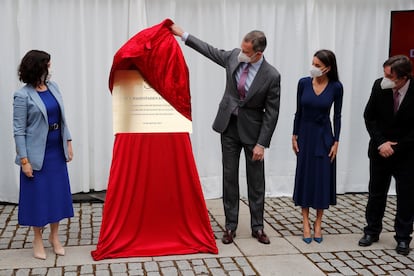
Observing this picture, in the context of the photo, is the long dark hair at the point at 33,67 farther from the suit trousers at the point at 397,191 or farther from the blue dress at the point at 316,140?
the suit trousers at the point at 397,191

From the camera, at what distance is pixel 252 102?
4641 millimetres

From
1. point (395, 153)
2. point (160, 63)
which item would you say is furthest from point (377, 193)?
point (160, 63)

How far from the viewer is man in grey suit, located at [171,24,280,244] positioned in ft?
15.1

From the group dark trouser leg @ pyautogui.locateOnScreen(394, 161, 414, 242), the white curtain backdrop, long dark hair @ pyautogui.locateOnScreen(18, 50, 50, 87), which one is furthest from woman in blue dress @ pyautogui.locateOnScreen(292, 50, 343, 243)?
long dark hair @ pyautogui.locateOnScreen(18, 50, 50, 87)

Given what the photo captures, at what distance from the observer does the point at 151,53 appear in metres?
4.26

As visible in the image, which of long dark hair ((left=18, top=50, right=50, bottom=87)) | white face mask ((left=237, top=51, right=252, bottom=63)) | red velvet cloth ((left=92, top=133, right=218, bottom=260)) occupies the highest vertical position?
white face mask ((left=237, top=51, right=252, bottom=63))

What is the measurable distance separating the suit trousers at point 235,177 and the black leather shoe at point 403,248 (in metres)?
1.28

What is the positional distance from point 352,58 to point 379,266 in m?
3.21

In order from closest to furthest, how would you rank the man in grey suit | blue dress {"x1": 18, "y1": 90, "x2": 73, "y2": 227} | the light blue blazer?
the light blue blazer
blue dress {"x1": 18, "y1": 90, "x2": 73, "y2": 227}
the man in grey suit

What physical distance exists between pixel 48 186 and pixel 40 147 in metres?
0.34

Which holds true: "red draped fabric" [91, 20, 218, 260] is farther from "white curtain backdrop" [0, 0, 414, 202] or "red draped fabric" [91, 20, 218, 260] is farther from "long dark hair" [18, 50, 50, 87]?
"white curtain backdrop" [0, 0, 414, 202]

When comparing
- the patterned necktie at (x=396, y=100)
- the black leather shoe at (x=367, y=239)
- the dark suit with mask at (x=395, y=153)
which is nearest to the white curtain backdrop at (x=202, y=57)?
the black leather shoe at (x=367, y=239)

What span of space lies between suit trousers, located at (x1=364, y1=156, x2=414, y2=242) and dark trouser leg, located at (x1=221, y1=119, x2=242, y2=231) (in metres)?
1.29

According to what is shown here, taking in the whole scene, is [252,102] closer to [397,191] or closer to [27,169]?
[397,191]
